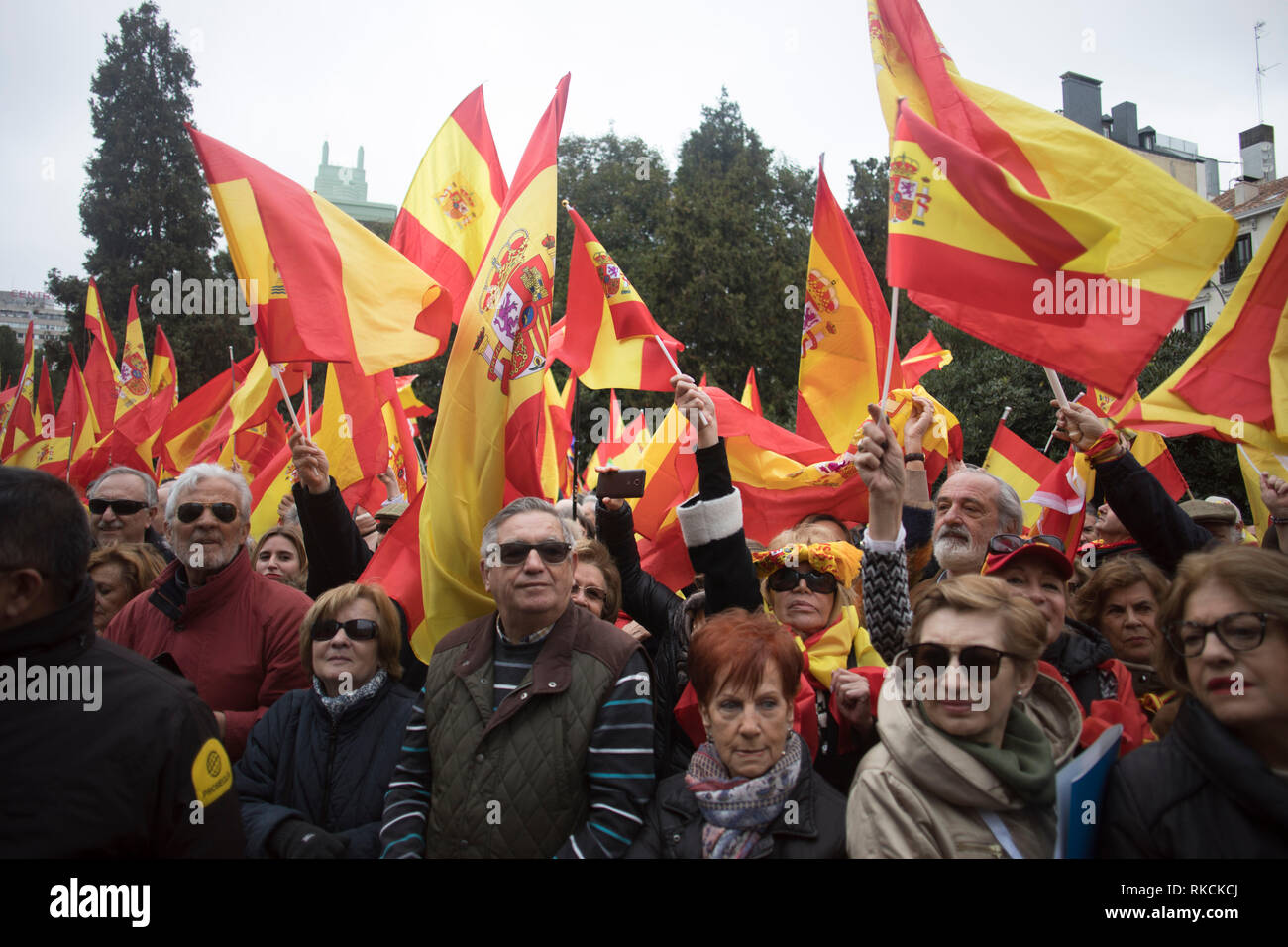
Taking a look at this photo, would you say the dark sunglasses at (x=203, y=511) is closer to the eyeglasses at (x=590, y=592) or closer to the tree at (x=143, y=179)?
the eyeglasses at (x=590, y=592)

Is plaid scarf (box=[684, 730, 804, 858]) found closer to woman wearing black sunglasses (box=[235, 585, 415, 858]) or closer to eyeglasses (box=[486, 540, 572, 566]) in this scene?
eyeglasses (box=[486, 540, 572, 566])

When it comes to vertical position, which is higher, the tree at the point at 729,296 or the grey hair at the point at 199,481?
the tree at the point at 729,296

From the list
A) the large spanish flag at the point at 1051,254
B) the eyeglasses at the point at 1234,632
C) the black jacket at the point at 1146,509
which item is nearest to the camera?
the eyeglasses at the point at 1234,632

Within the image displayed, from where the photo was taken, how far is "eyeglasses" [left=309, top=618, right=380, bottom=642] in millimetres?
3232

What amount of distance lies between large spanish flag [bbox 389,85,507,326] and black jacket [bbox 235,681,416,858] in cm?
314

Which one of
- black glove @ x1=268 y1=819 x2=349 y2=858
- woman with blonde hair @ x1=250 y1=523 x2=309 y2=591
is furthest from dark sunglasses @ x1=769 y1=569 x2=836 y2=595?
woman with blonde hair @ x1=250 y1=523 x2=309 y2=591

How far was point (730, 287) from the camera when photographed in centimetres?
2219

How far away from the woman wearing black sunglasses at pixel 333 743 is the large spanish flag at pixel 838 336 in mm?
3107

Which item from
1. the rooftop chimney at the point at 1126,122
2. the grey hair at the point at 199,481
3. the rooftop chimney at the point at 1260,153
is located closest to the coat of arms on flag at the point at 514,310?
the grey hair at the point at 199,481

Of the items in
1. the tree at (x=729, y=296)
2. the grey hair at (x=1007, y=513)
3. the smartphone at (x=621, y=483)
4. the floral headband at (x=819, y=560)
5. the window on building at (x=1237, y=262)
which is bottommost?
the floral headband at (x=819, y=560)

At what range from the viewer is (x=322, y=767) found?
303 cm

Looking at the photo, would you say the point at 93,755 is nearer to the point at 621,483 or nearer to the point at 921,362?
the point at 621,483

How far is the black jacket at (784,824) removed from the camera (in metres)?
2.42

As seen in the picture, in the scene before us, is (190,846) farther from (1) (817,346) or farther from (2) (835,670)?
(1) (817,346)
